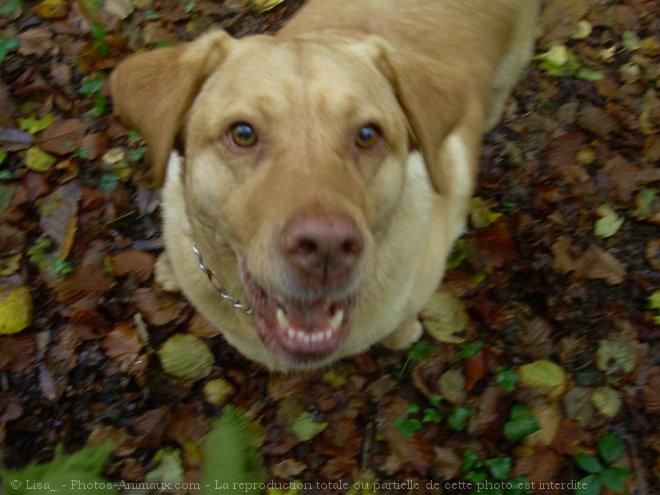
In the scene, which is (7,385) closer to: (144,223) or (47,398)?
(47,398)

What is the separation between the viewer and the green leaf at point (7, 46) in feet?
11.6

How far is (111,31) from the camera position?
373 centimetres

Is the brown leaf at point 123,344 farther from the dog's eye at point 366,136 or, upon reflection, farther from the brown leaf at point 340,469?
the dog's eye at point 366,136

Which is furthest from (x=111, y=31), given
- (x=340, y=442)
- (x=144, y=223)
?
(x=340, y=442)

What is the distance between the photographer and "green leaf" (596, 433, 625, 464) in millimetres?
2895

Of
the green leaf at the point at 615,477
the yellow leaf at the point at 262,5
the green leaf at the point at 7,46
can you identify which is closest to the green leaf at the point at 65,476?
the green leaf at the point at 615,477

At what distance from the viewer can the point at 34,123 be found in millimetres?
3422

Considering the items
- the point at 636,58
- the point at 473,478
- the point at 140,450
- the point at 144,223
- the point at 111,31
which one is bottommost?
the point at 473,478

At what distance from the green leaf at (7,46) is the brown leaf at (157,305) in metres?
1.69

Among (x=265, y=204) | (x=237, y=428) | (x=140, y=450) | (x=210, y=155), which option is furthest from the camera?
(x=140, y=450)

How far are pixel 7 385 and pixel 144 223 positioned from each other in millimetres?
1029

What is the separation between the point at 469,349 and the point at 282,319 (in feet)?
4.75

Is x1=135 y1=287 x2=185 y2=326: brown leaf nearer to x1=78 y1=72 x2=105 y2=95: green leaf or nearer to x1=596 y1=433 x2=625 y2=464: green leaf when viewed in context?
x1=78 y1=72 x2=105 y2=95: green leaf

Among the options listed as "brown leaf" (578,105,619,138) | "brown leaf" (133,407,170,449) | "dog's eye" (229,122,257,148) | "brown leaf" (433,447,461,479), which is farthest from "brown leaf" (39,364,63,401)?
"brown leaf" (578,105,619,138)
